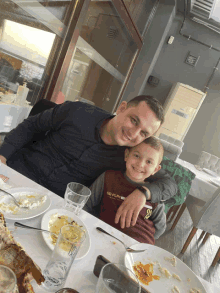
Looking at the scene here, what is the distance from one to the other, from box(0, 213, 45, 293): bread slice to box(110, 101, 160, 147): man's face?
904 millimetres

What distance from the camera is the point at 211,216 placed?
86.0 inches

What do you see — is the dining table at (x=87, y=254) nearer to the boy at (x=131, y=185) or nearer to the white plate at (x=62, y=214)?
the white plate at (x=62, y=214)

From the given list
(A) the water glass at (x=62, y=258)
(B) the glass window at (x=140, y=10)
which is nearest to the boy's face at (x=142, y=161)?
(A) the water glass at (x=62, y=258)

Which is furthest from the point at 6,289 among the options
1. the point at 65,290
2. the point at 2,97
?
the point at 2,97

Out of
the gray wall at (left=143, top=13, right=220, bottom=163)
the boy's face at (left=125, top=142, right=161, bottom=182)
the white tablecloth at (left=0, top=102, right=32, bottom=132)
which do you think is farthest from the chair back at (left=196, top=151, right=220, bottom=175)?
the white tablecloth at (left=0, top=102, right=32, bottom=132)

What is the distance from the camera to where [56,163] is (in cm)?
128

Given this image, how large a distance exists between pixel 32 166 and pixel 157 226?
85 centimetres

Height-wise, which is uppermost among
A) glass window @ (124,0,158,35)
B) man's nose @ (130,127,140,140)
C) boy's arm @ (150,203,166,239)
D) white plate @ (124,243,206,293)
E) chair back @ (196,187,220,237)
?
glass window @ (124,0,158,35)

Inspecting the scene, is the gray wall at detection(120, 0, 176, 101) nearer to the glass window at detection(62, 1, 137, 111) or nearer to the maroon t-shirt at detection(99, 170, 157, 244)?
the glass window at detection(62, 1, 137, 111)

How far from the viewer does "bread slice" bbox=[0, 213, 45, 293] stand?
370 millimetres

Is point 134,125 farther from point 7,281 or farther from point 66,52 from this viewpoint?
point 66,52

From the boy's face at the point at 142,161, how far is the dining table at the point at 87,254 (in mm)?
496

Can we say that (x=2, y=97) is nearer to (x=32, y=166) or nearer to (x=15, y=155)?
(x=15, y=155)

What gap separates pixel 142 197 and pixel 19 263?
2.50 ft
